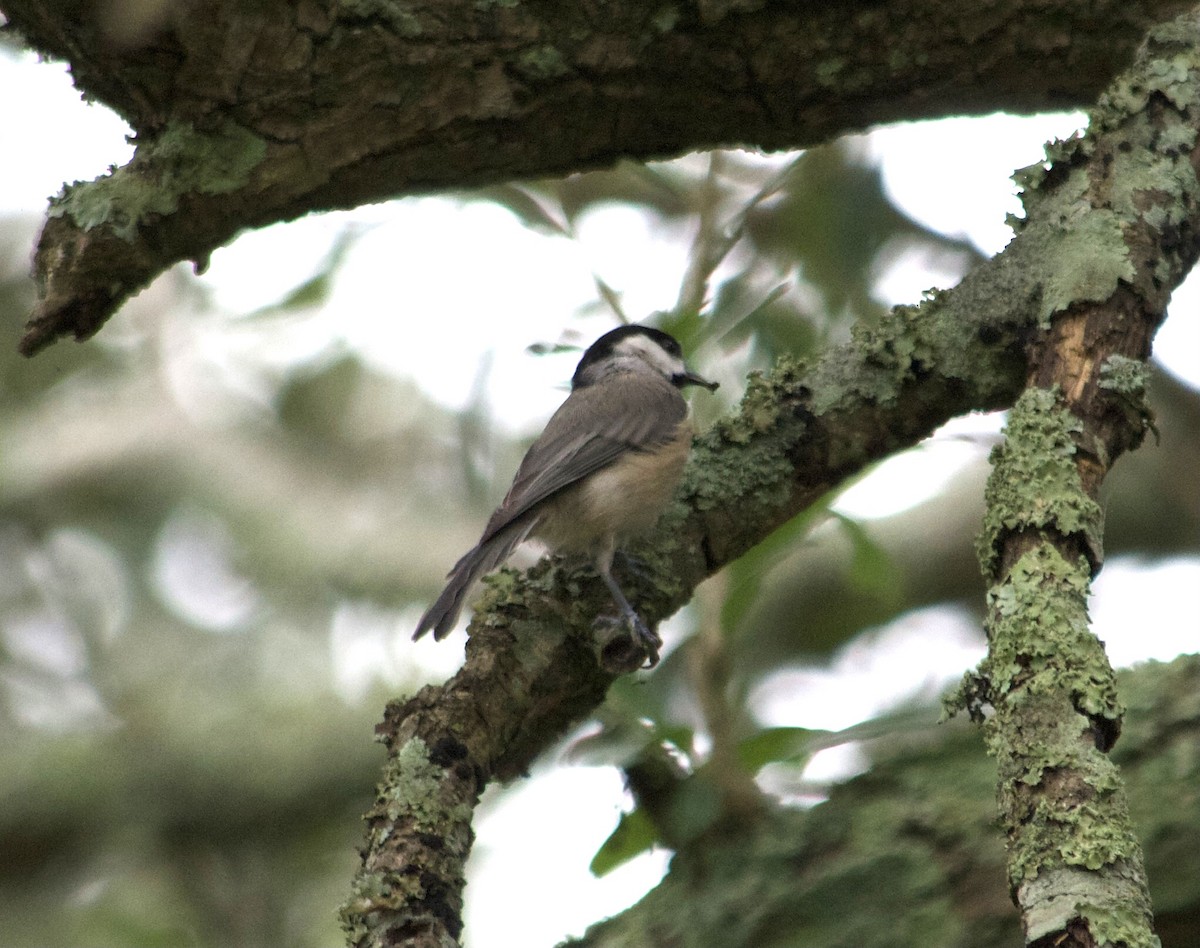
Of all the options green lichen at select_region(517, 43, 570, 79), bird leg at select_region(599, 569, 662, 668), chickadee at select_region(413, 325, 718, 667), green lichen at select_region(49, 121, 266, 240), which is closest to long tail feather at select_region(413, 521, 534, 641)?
chickadee at select_region(413, 325, 718, 667)

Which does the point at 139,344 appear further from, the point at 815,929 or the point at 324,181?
the point at 815,929

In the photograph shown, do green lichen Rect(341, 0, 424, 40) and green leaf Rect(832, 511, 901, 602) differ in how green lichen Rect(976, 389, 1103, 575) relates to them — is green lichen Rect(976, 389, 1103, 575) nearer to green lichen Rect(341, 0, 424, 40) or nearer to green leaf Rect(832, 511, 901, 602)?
green leaf Rect(832, 511, 901, 602)

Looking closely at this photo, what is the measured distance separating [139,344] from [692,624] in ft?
12.4

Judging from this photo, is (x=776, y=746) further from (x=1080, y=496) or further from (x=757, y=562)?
(x=1080, y=496)

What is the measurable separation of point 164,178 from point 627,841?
170 centimetres

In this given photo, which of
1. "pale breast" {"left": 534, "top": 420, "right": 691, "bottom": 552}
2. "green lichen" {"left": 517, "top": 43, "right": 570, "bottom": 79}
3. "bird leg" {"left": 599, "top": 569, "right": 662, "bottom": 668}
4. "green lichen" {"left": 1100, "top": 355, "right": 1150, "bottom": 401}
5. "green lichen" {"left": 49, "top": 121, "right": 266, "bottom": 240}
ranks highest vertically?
"green lichen" {"left": 517, "top": 43, "right": 570, "bottom": 79}

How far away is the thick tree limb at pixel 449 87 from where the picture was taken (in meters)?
2.54

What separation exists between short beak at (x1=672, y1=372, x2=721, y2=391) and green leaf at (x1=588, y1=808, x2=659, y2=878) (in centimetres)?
133

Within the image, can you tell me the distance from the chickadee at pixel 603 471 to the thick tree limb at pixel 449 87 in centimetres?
80

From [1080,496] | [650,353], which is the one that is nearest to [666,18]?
[1080,496]

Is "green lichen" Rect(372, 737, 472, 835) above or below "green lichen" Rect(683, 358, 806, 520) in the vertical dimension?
below

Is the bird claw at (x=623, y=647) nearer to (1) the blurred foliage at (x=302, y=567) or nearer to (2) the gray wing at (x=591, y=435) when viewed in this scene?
(1) the blurred foliage at (x=302, y=567)

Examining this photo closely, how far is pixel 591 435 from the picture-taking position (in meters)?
4.14

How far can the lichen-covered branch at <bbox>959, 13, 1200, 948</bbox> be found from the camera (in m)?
1.86
